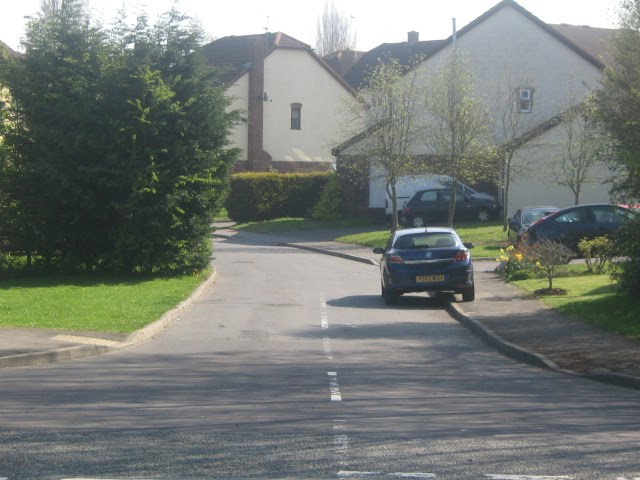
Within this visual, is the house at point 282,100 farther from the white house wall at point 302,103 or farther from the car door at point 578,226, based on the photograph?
the car door at point 578,226

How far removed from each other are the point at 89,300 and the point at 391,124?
2358 centimetres

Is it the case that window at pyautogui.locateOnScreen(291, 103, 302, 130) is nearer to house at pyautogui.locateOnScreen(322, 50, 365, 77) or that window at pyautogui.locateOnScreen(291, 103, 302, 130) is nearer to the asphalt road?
house at pyautogui.locateOnScreen(322, 50, 365, 77)

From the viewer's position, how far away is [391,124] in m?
42.3

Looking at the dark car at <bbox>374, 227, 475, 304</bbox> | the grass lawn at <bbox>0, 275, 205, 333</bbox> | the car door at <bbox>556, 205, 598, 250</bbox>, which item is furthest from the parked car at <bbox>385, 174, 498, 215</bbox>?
the dark car at <bbox>374, 227, 475, 304</bbox>

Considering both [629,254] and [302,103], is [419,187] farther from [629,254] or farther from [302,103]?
[629,254]

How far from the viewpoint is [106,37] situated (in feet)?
88.9

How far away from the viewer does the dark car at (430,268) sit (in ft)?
69.6

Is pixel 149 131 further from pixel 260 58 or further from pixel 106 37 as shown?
pixel 260 58

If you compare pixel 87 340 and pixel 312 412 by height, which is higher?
pixel 312 412

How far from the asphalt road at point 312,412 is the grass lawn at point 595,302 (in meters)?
2.22

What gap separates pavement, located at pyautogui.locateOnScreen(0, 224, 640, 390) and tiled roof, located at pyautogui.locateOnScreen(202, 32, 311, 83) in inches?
1529

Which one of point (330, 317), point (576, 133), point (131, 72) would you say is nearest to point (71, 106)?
point (131, 72)

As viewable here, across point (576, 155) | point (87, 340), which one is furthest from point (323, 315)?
point (576, 155)

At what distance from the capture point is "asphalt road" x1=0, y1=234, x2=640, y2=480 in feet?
24.0
